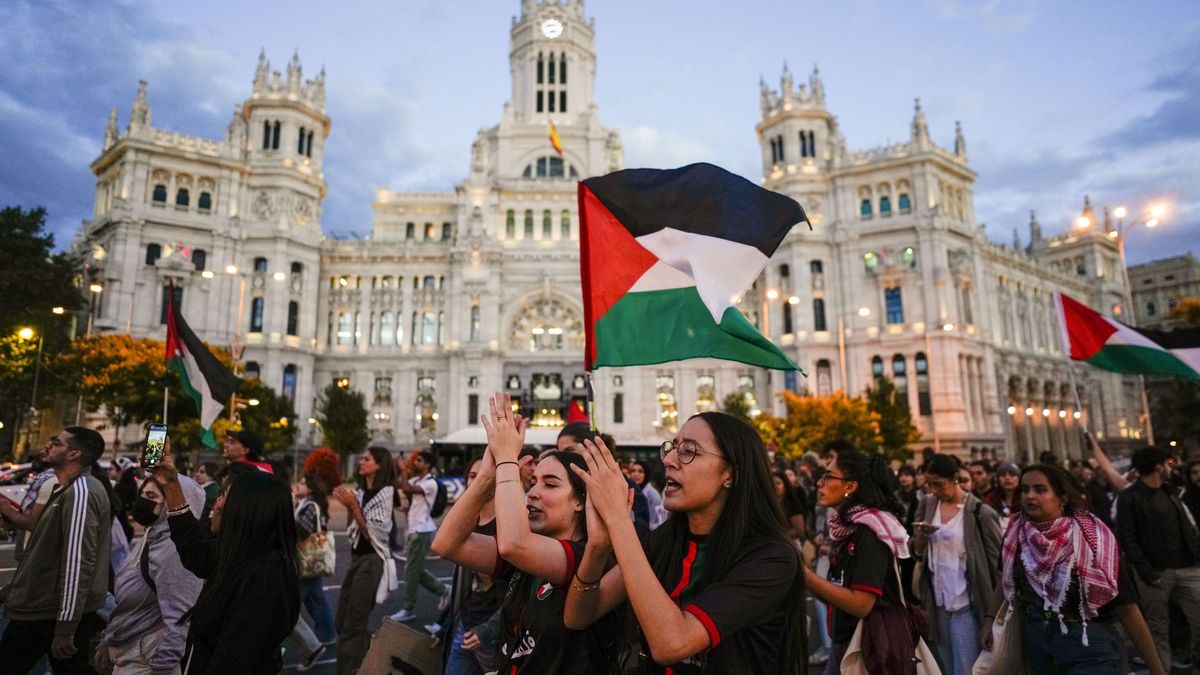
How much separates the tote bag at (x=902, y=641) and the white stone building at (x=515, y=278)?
44073 millimetres

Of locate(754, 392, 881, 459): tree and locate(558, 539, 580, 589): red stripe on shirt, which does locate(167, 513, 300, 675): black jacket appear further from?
locate(754, 392, 881, 459): tree

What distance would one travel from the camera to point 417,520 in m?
10.2

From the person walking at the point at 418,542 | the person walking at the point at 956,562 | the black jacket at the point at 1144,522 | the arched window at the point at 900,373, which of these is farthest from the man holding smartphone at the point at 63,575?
the arched window at the point at 900,373

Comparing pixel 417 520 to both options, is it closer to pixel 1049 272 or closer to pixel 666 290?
pixel 666 290

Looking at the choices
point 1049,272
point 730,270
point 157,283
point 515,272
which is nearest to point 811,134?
point 515,272

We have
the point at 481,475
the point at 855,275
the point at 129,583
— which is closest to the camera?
the point at 481,475

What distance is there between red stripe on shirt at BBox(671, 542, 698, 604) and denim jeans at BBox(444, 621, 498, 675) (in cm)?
224

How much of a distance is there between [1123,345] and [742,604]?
1072 cm

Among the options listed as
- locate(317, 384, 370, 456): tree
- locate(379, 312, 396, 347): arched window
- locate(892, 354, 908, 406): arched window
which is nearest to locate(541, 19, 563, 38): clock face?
locate(379, 312, 396, 347): arched window

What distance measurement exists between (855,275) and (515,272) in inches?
1042

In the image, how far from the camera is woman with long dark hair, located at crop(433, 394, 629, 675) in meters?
3.03

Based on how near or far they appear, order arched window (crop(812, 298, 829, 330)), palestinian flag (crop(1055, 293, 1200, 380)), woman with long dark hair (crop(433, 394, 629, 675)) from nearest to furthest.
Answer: woman with long dark hair (crop(433, 394, 629, 675)) → palestinian flag (crop(1055, 293, 1200, 380)) → arched window (crop(812, 298, 829, 330))

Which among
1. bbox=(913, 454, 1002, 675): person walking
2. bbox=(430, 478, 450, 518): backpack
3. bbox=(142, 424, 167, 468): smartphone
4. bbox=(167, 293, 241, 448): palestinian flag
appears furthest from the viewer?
bbox=(167, 293, 241, 448): palestinian flag

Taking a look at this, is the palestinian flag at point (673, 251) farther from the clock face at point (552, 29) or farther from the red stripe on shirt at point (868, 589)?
the clock face at point (552, 29)
